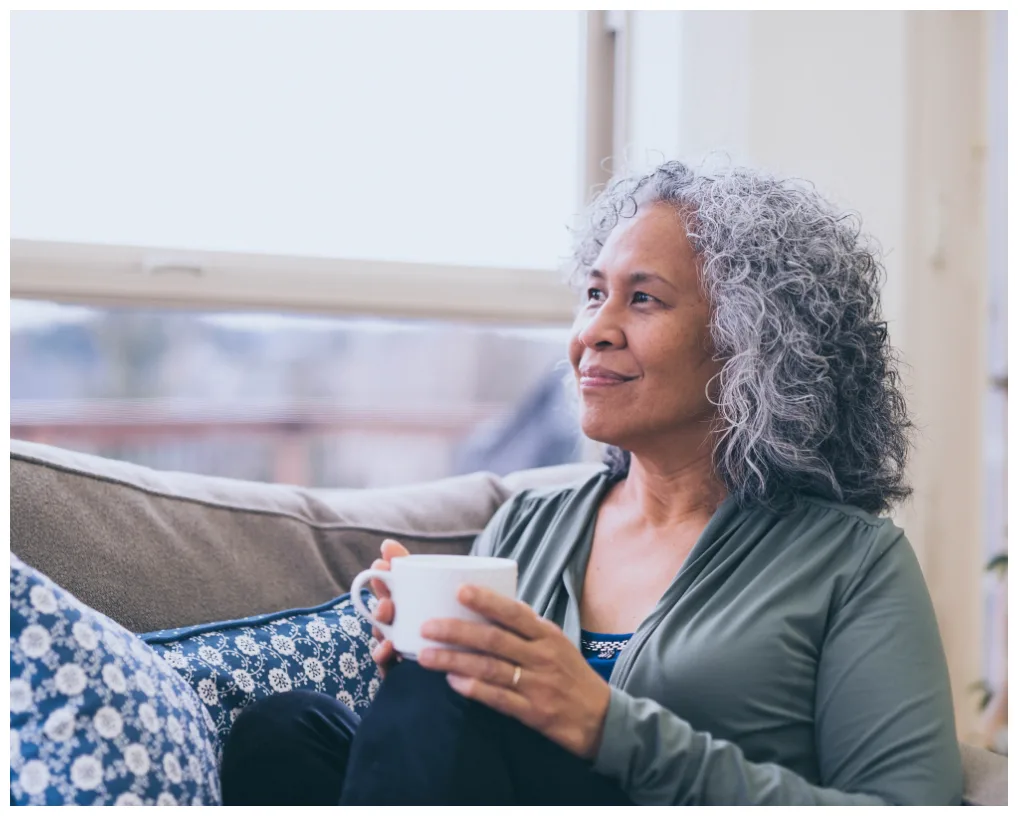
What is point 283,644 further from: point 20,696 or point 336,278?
point 336,278

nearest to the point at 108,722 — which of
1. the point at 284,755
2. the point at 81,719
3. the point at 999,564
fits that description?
the point at 81,719

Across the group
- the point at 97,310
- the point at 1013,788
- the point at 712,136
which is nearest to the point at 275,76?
the point at 97,310

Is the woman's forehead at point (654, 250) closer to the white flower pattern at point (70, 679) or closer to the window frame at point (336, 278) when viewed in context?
the window frame at point (336, 278)

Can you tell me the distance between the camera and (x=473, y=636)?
870 millimetres

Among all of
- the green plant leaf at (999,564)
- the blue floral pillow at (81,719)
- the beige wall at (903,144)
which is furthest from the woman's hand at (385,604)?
the green plant leaf at (999,564)

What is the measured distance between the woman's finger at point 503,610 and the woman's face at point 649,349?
0.43 metres

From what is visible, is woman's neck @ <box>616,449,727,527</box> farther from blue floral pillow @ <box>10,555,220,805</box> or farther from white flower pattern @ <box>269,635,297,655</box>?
blue floral pillow @ <box>10,555,220,805</box>

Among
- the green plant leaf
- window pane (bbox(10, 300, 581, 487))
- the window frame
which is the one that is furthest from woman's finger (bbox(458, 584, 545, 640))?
the green plant leaf

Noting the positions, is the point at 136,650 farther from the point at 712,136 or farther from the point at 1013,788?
the point at 712,136

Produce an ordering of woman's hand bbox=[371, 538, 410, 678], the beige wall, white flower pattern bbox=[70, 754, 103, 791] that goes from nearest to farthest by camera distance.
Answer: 1. white flower pattern bbox=[70, 754, 103, 791]
2. woman's hand bbox=[371, 538, 410, 678]
3. the beige wall

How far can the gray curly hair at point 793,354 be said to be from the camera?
126 centimetres

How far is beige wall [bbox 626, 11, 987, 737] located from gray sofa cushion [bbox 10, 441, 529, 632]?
1138mm

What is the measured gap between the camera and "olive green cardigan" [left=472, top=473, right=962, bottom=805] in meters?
0.95

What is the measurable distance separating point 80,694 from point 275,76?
1.47 metres
